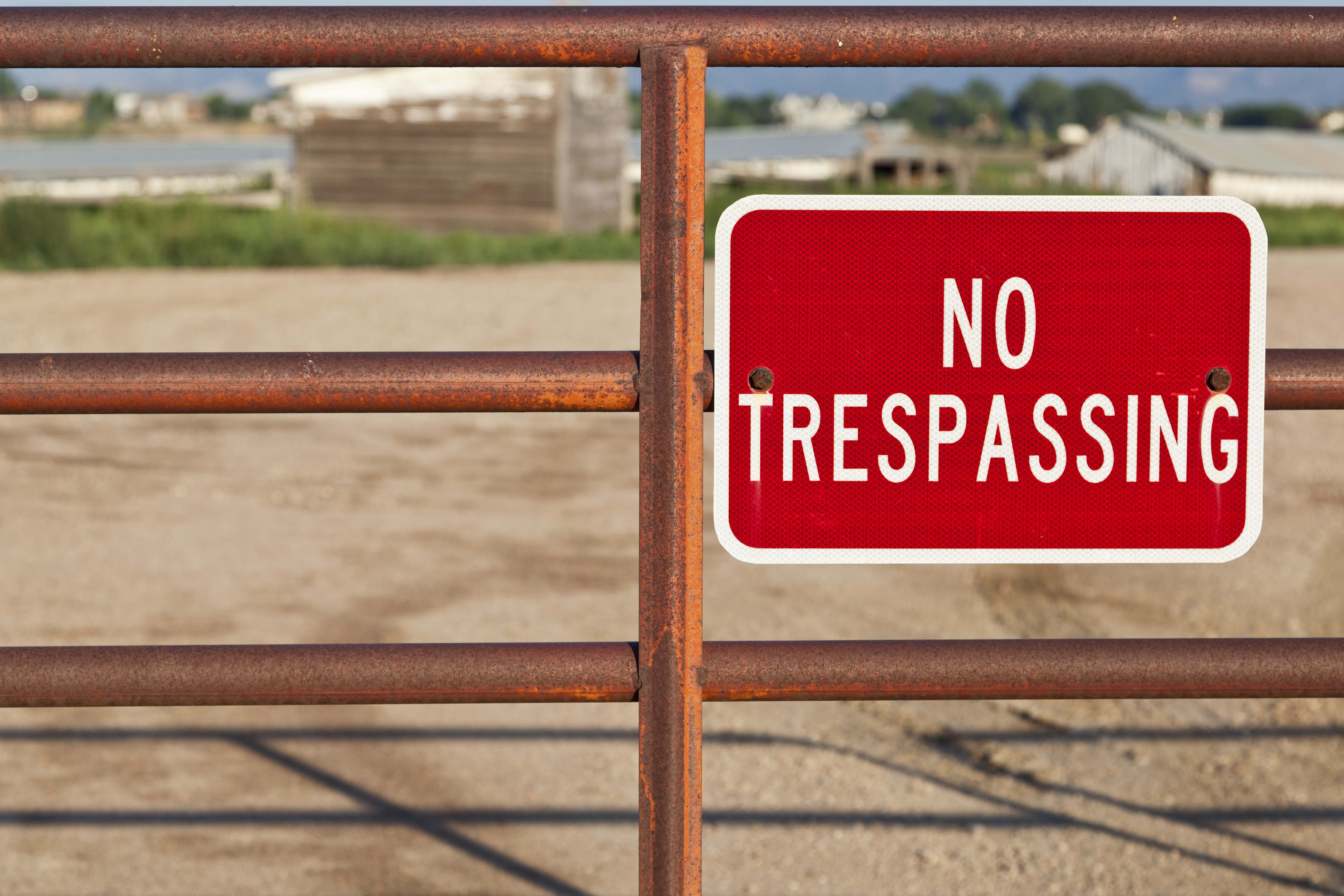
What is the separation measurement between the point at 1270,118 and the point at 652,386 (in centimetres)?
12614

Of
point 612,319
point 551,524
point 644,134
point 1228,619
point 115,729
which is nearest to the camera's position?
point 644,134

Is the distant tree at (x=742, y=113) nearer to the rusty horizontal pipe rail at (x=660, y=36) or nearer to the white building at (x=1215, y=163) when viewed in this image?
the white building at (x=1215, y=163)

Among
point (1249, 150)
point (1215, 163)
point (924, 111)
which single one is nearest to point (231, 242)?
point (1215, 163)

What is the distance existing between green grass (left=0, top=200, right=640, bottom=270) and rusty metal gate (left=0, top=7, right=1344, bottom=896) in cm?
1575

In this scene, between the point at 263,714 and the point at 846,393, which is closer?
the point at 846,393

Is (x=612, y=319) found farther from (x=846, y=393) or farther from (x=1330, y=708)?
(x=846, y=393)

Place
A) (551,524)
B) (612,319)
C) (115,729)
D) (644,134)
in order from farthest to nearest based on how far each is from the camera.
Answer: (612,319) < (551,524) < (115,729) < (644,134)

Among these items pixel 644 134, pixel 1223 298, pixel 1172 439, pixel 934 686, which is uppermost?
pixel 644 134

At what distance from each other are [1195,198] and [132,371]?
107cm

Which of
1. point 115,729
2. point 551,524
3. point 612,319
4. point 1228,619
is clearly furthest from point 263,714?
point 612,319

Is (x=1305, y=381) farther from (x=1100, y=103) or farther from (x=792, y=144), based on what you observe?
(x=1100, y=103)

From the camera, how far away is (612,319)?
12609mm

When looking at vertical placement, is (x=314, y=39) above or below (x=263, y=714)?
above

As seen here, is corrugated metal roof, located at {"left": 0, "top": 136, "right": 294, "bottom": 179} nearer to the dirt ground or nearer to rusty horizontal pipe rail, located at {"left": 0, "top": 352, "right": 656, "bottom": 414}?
the dirt ground
